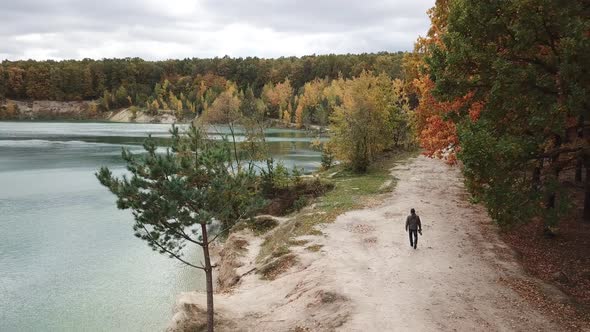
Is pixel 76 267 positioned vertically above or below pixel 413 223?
below

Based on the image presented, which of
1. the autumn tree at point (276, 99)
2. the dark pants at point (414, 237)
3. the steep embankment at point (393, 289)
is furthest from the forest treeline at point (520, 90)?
the autumn tree at point (276, 99)

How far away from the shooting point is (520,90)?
17250 millimetres

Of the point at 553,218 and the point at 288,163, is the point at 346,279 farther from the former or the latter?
the point at 288,163

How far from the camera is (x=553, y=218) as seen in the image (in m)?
17.4

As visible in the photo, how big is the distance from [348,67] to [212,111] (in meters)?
158

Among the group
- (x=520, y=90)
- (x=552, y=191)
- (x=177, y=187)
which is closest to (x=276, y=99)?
(x=520, y=90)

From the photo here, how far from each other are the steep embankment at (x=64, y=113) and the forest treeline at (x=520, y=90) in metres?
165

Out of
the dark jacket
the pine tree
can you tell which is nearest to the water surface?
the pine tree

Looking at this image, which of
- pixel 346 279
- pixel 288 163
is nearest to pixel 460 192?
pixel 346 279

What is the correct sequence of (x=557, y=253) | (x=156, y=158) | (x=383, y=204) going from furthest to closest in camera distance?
(x=383, y=204) < (x=557, y=253) < (x=156, y=158)

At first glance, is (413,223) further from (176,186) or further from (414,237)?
(176,186)

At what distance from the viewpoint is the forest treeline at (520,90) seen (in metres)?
15.9

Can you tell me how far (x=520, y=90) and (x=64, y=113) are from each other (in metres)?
210

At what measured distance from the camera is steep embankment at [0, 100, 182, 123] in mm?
179250
